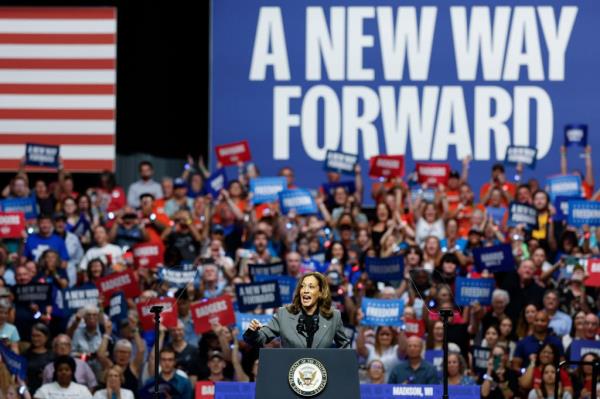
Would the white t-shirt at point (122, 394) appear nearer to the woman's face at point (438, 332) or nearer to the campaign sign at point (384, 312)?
the campaign sign at point (384, 312)

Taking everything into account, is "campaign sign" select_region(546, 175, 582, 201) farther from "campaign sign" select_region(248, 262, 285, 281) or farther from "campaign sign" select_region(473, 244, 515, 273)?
"campaign sign" select_region(248, 262, 285, 281)

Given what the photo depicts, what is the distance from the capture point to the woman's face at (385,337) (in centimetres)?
1188

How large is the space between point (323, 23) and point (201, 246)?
4072 millimetres

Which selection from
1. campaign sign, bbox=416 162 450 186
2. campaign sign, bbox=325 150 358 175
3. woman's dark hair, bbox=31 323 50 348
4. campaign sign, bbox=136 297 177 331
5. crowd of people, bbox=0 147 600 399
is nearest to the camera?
crowd of people, bbox=0 147 600 399

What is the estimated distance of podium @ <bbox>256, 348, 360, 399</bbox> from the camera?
308 inches

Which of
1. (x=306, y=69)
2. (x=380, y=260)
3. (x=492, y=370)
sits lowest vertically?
(x=492, y=370)

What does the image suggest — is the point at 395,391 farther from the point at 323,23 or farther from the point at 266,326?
the point at 323,23

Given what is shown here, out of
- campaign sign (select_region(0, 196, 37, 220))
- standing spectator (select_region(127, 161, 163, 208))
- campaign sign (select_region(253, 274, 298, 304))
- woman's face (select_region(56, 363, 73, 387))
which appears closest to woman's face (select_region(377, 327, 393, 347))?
campaign sign (select_region(253, 274, 298, 304))

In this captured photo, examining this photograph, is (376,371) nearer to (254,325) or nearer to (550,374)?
(550,374)

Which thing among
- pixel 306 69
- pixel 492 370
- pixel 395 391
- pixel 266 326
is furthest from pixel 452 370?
pixel 306 69

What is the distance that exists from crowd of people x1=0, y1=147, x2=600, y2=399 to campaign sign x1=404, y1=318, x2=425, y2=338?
24 mm

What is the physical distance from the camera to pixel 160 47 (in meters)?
17.8

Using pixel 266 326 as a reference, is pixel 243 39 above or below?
above

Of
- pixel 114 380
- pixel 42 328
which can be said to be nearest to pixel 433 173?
pixel 42 328
